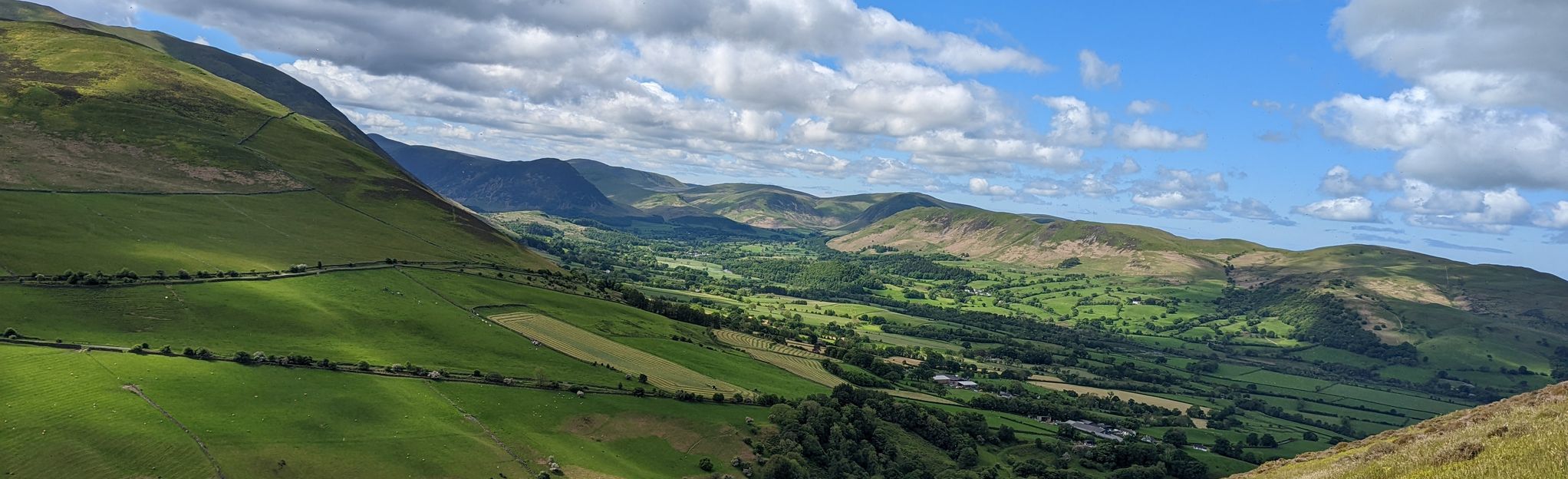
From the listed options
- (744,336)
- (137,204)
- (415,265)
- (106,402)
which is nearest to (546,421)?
(106,402)

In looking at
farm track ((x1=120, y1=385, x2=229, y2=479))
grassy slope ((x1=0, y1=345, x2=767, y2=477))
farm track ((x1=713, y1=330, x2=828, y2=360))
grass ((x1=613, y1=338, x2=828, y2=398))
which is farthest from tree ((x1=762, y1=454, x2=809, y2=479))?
farm track ((x1=713, y1=330, x2=828, y2=360))

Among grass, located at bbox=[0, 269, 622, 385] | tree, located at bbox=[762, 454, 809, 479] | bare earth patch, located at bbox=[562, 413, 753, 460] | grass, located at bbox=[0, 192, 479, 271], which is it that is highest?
grass, located at bbox=[0, 192, 479, 271]

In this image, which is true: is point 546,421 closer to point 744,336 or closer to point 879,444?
point 879,444

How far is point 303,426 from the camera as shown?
8319 centimetres

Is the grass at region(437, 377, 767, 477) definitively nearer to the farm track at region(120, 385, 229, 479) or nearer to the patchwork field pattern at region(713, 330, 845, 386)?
the farm track at region(120, 385, 229, 479)

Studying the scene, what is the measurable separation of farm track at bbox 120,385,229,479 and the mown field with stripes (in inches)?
2274

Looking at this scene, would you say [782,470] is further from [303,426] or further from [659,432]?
[303,426]

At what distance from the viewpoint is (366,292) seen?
136m

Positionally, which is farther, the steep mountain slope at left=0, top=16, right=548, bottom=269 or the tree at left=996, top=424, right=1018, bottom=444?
the tree at left=996, top=424, right=1018, bottom=444

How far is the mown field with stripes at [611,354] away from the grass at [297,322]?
5012 mm

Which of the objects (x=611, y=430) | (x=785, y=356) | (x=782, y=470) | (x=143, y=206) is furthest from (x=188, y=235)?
(x=782, y=470)

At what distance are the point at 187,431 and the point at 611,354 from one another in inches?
2619

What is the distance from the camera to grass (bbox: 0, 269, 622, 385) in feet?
319

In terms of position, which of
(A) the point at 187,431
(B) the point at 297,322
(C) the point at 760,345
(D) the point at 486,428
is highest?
(B) the point at 297,322
